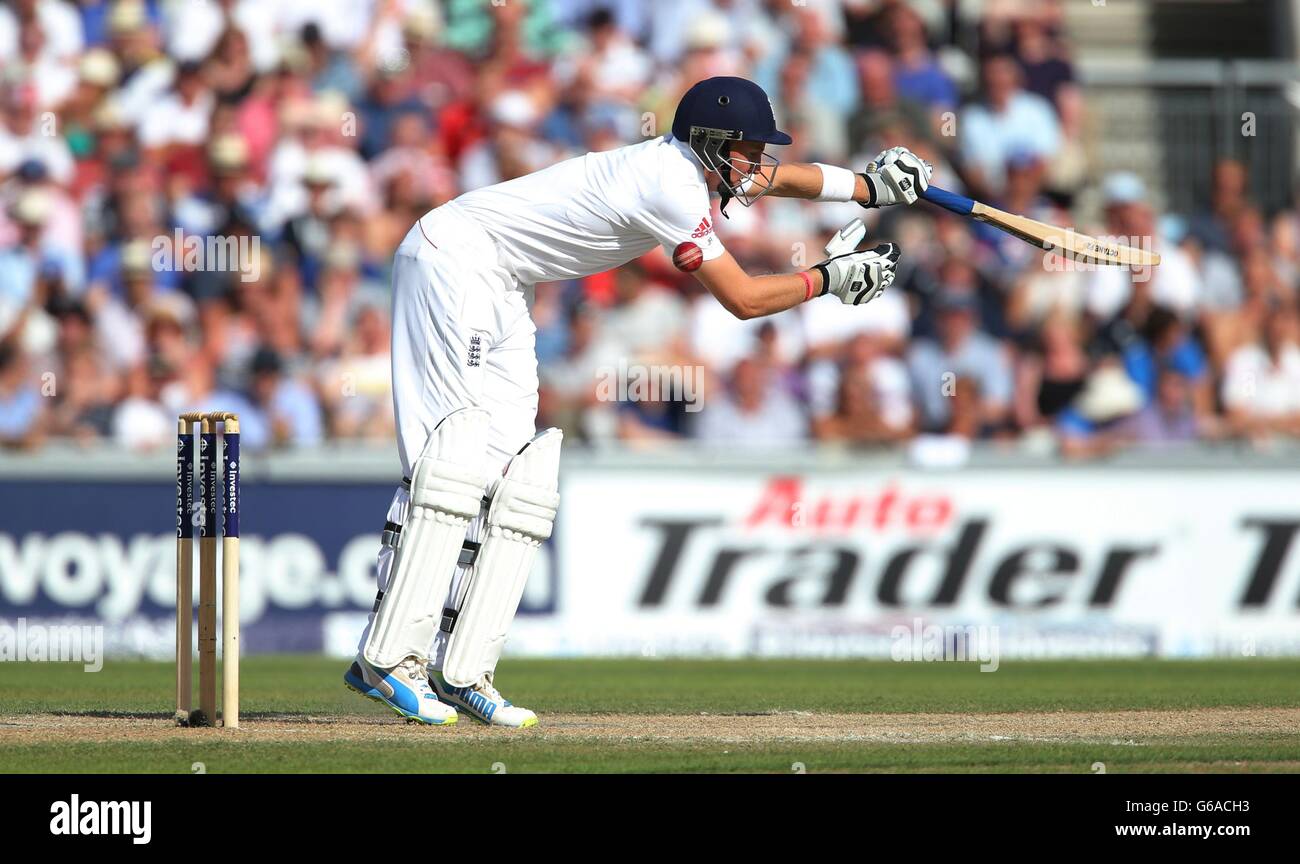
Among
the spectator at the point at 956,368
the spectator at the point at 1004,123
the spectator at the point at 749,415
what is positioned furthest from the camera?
the spectator at the point at 1004,123

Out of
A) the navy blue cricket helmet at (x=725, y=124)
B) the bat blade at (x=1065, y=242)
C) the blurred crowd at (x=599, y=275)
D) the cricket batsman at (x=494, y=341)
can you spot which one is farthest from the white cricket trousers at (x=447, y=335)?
the blurred crowd at (x=599, y=275)

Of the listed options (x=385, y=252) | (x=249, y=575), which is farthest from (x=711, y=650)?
(x=385, y=252)

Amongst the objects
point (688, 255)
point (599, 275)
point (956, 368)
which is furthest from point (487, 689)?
point (599, 275)

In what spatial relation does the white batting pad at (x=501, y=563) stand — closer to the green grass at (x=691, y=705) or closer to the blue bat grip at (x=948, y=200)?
the green grass at (x=691, y=705)

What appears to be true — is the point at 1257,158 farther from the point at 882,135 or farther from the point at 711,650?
the point at 711,650

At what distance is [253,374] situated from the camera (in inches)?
529

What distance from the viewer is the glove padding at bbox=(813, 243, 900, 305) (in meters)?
7.16

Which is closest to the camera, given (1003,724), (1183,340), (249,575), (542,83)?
(1003,724)

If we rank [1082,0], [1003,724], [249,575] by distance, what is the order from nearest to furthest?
[1003,724], [249,575], [1082,0]

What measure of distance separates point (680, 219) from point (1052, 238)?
209cm

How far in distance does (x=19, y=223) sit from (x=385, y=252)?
2793 mm

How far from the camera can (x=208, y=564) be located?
6727 mm

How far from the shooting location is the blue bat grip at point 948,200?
7723mm

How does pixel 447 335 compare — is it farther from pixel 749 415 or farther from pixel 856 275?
pixel 749 415
